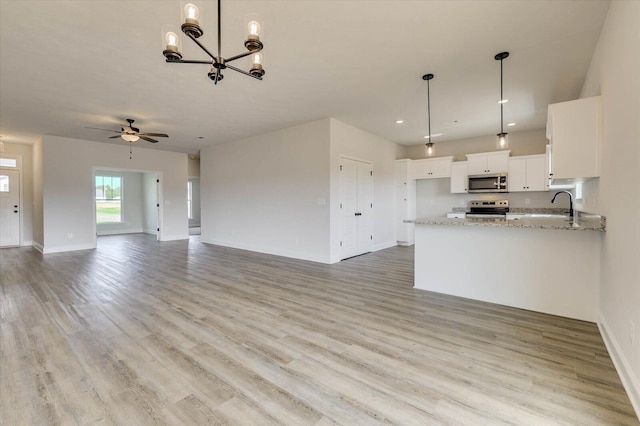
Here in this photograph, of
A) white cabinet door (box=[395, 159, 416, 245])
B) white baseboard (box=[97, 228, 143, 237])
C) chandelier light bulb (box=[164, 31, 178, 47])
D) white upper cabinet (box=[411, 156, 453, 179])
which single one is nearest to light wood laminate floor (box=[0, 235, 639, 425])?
chandelier light bulb (box=[164, 31, 178, 47])

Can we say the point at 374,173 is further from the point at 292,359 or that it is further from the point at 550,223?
the point at 292,359

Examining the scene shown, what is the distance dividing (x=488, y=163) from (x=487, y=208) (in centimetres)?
105

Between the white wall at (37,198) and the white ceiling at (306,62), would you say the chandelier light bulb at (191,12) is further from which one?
the white wall at (37,198)

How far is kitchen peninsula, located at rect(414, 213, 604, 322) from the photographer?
9.17 feet

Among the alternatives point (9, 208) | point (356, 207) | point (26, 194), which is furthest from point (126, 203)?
point (356, 207)

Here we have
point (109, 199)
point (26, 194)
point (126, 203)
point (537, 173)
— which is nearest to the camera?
point (537, 173)

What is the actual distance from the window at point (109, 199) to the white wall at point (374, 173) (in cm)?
908

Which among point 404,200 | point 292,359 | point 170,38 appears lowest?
point 292,359

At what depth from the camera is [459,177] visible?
6.87 m

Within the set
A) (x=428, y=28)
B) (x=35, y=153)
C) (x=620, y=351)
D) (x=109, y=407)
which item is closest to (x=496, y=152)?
(x=428, y=28)

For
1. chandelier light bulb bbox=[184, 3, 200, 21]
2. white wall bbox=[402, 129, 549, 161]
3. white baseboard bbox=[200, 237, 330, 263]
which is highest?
white wall bbox=[402, 129, 549, 161]

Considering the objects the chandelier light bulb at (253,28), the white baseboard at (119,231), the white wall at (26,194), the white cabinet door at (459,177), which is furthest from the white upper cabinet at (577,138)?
the white baseboard at (119,231)

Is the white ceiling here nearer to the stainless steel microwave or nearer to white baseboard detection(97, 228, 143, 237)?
the stainless steel microwave

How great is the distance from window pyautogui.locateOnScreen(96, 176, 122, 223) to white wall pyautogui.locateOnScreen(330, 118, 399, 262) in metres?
9.08
